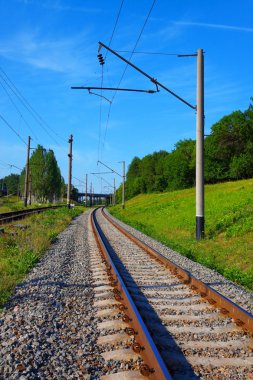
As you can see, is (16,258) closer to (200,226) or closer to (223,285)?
(223,285)

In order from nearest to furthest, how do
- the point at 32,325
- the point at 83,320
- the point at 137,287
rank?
the point at 32,325, the point at 83,320, the point at 137,287

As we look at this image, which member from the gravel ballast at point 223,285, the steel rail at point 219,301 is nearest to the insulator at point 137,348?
the steel rail at point 219,301

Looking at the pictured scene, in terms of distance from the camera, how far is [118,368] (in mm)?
4117

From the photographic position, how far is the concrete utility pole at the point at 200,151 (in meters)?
16.0

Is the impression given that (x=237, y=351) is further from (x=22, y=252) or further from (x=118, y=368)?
(x=22, y=252)

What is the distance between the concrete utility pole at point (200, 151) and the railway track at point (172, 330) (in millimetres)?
7393

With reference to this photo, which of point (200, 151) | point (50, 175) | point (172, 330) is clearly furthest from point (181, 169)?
point (172, 330)

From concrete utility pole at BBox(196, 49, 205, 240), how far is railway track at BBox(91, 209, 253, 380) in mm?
7393

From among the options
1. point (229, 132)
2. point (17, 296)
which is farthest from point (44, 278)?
point (229, 132)

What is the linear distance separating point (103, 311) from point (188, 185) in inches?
3950

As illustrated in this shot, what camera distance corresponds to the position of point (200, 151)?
53.0 ft

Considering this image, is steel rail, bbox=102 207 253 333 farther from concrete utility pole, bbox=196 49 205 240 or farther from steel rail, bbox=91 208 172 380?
concrete utility pole, bbox=196 49 205 240

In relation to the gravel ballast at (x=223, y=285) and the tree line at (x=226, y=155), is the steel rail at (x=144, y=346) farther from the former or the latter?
the tree line at (x=226, y=155)

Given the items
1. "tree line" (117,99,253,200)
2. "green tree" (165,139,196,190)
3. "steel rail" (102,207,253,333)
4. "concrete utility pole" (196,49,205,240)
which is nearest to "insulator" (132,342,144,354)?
"steel rail" (102,207,253,333)
